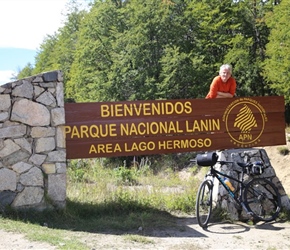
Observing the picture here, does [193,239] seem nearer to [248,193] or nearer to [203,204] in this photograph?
[203,204]

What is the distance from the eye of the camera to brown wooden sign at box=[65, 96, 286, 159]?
24.4 ft

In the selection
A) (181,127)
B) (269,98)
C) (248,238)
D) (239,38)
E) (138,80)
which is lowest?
(248,238)

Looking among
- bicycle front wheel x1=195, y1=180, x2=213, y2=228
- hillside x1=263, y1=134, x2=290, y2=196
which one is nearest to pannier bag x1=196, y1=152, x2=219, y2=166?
bicycle front wheel x1=195, y1=180, x2=213, y2=228

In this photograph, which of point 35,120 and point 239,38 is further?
point 239,38

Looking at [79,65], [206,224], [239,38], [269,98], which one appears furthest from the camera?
[79,65]

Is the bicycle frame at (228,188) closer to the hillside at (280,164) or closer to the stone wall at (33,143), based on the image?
the stone wall at (33,143)

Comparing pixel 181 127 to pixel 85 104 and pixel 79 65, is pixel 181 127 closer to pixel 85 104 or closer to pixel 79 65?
pixel 85 104

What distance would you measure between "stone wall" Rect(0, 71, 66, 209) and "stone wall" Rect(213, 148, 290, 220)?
2.79 m

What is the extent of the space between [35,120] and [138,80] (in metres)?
23.4

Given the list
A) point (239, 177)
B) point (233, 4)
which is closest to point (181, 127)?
point (239, 177)

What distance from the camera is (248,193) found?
7.50m

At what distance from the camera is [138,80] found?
99.1 ft

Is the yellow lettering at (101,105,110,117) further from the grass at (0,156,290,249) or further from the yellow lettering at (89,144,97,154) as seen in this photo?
the grass at (0,156,290,249)

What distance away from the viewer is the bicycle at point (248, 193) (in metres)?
7.16
